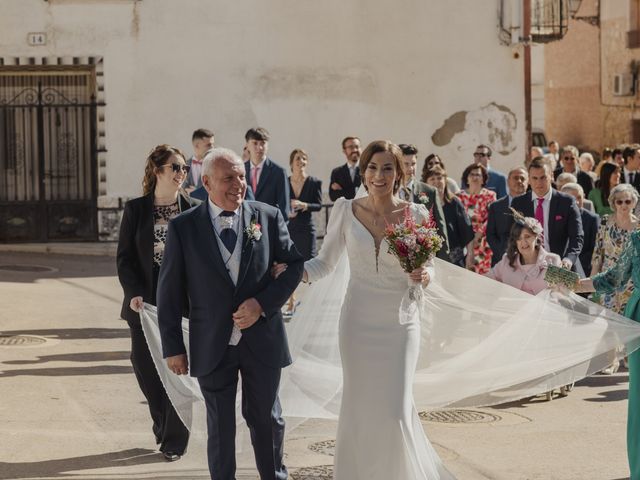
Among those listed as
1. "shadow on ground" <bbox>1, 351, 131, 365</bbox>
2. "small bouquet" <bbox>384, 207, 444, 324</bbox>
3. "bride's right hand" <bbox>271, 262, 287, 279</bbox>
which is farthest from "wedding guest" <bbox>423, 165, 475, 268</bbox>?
"bride's right hand" <bbox>271, 262, 287, 279</bbox>

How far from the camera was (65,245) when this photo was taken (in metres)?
23.5

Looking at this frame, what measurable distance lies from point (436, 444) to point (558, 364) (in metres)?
1.04

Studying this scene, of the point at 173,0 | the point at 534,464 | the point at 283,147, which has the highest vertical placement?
the point at 173,0

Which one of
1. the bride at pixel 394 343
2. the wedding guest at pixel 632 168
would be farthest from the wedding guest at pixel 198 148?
the wedding guest at pixel 632 168

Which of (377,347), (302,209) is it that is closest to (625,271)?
(377,347)

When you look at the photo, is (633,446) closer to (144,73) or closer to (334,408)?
(334,408)

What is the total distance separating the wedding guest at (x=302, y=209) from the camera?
50.9 feet

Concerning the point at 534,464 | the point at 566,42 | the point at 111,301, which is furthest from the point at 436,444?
the point at 566,42

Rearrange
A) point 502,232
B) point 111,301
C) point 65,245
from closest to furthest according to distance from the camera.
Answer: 1. point 502,232
2. point 111,301
3. point 65,245

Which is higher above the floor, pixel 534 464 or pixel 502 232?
pixel 502 232

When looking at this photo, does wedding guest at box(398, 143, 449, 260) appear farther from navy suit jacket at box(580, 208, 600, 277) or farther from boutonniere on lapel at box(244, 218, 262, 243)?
boutonniere on lapel at box(244, 218, 262, 243)

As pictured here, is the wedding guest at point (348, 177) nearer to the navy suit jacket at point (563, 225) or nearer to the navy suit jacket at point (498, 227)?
the navy suit jacket at point (498, 227)

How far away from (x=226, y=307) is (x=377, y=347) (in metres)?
0.96

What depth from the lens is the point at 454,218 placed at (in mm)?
13727
